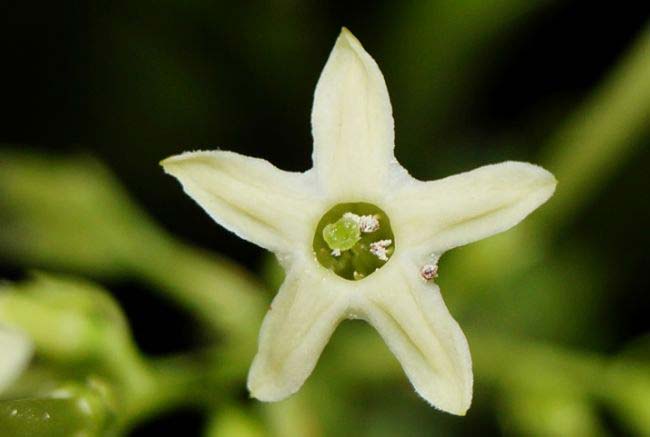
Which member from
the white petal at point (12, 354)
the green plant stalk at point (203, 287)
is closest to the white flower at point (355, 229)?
the white petal at point (12, 354)

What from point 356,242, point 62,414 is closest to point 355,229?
point 356,242

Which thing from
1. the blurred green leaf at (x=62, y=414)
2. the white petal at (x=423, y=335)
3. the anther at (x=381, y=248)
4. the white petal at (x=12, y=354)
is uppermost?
the white petal at (x=12, y=354)

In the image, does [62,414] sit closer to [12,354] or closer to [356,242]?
[12,354]

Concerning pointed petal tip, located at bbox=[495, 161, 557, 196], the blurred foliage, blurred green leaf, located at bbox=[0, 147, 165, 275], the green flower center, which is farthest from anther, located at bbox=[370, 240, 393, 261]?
blurred green leaf, located at bbox=[0, 147, 165, 275]

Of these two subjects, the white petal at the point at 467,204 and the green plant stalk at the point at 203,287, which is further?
the green plant stalk at the point at 203,287

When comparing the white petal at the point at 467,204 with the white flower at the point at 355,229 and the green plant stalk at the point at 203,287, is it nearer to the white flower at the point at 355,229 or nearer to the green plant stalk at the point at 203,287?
the white flower at the point at 355,229

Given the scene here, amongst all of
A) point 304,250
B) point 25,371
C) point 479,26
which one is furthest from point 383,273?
point 479,26
